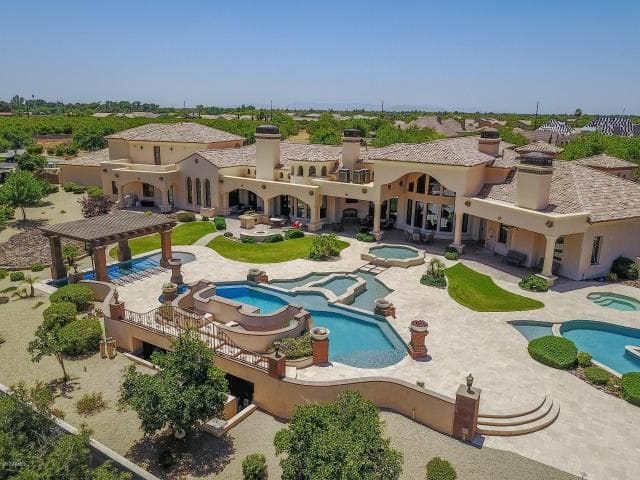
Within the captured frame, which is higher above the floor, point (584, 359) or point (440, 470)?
point (584, 359)

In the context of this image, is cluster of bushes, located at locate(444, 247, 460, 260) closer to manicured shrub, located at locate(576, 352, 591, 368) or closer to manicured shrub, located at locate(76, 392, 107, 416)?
manicured shrub, located at locate(576, 352, 591, 368)

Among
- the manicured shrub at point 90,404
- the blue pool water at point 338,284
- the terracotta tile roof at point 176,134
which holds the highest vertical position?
the terracotta tile roof at point 176,134

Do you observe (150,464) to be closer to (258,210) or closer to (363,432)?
(363,432)

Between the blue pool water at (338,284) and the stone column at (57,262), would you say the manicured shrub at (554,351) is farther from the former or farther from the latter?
the stone column at (57,262)

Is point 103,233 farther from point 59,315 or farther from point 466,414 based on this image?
point 466,414

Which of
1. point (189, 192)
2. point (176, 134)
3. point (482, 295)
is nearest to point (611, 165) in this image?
point (482, 295)

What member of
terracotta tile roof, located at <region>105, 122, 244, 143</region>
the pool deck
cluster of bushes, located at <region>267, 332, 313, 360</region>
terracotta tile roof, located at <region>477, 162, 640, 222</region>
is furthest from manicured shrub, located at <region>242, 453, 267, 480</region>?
terracotta tile roof, located at <region>105, 122, 244, 143</region>

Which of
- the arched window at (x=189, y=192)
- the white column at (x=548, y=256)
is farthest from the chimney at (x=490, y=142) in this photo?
the arched window at (x=189, y=192)
